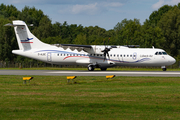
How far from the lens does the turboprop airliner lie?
40188 mm

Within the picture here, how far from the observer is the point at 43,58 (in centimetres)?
4303

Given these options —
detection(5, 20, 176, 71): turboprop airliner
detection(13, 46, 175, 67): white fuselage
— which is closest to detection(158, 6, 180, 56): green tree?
detection(5, 20, 176, 71): turboprop airliner

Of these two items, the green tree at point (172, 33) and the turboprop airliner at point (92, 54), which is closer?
the turboprop airliner at point (92, 54)

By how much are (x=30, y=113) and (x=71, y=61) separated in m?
31.8

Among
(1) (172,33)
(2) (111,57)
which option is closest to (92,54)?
(2) (111,57)

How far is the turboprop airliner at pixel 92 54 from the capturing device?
4019 centimetres

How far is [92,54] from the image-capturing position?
1660 inches

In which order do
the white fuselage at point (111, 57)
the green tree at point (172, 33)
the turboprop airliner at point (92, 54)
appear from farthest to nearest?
the green tree at point (172, 33) < the turboprop airliner at point (92, 54) < the white fuselage at point (111, 57)

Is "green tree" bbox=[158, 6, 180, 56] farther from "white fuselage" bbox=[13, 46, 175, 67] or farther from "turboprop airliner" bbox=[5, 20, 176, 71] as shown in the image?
"white fuselage" bbox=[13, 46, 175, 67]

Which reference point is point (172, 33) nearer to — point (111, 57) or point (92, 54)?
point (111, 57)

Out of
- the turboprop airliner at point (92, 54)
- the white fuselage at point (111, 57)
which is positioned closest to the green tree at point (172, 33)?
the turboprop airliner at point (92, 54)

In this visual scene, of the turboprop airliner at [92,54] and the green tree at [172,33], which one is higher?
the green tree at [172,33]

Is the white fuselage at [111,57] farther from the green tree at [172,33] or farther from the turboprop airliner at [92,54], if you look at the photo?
the green tree at [172,33]

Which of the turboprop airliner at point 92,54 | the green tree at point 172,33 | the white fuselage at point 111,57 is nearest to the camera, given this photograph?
the white fuselage at point 111,57
